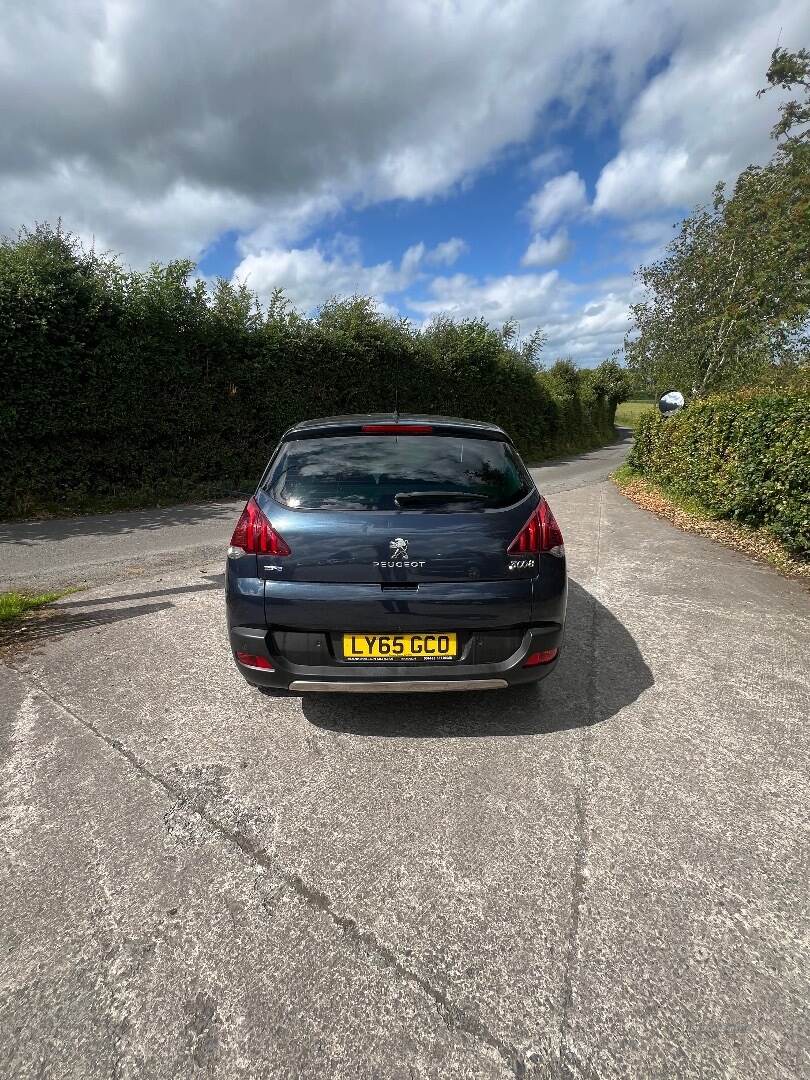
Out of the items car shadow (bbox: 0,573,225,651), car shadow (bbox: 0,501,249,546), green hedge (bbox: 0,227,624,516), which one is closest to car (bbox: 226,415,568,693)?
car shadow (bbox: 0,573,225,651)

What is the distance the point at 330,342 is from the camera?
1268cm

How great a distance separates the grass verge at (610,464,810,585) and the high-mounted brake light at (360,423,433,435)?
4.97 metres

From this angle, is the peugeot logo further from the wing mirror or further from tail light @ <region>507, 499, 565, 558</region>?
the wing mirror

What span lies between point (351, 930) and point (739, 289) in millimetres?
22142

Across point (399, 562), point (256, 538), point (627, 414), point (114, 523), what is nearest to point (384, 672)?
point (399, 562)

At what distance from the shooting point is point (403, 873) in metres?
2.00

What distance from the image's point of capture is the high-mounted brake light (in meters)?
3.06

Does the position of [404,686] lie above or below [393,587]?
below

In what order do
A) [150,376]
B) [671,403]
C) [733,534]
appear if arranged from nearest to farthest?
[733,534]
[150,376]
[671,403]

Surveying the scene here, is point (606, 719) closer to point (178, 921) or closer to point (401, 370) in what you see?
point (178, 921)

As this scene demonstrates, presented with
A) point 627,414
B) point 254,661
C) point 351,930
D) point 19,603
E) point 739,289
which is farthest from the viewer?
point 627,414

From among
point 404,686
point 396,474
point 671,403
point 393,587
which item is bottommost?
point 404,686

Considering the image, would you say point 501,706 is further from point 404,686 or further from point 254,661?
point 254,661

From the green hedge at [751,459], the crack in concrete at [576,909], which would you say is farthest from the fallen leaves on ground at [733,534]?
the crack in concrete at [576,909]
